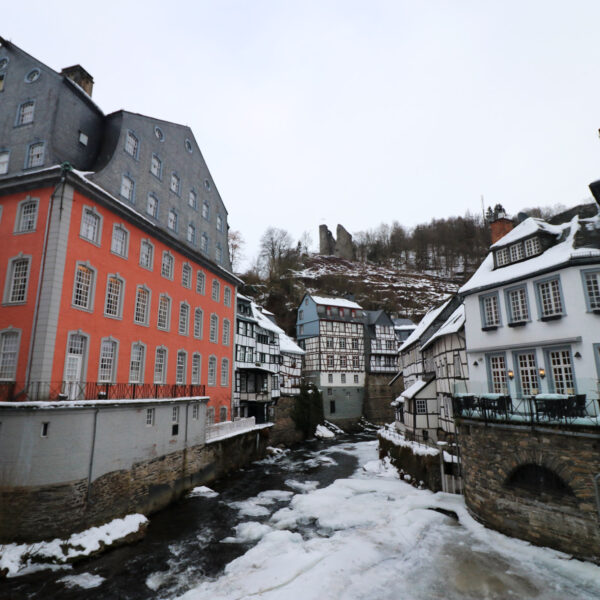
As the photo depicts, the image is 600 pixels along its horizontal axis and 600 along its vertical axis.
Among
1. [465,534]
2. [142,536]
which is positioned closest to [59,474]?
[142,536]

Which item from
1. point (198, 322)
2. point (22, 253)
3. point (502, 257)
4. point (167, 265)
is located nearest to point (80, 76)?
point (167, 265)

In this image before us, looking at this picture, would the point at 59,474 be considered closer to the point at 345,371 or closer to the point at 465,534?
the point at 465,534

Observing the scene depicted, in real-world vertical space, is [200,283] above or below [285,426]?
above

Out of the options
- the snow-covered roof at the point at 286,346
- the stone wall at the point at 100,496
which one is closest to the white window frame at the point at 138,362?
the stone wall at the point at 100,496

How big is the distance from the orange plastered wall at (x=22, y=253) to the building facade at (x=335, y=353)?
122 feet

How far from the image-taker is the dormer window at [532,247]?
16.5 meters

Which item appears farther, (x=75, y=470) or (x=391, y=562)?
(x=75, y=470)

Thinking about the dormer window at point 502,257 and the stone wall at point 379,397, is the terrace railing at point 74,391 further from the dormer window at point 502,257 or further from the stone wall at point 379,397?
the stone wall at point 379,397

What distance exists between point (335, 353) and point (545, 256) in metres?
35.8

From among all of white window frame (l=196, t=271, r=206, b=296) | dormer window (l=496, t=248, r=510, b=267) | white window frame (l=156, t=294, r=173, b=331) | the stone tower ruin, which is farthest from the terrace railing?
the stone tower ruin

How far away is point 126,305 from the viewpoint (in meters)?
18.4

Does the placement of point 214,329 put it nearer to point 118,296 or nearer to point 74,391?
point 118,296

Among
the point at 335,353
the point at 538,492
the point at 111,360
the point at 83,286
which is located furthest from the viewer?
the point at 335,353

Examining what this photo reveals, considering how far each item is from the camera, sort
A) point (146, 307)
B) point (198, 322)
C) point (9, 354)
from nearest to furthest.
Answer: point (9, 354) < point (146, 307) < point (198, 322)
